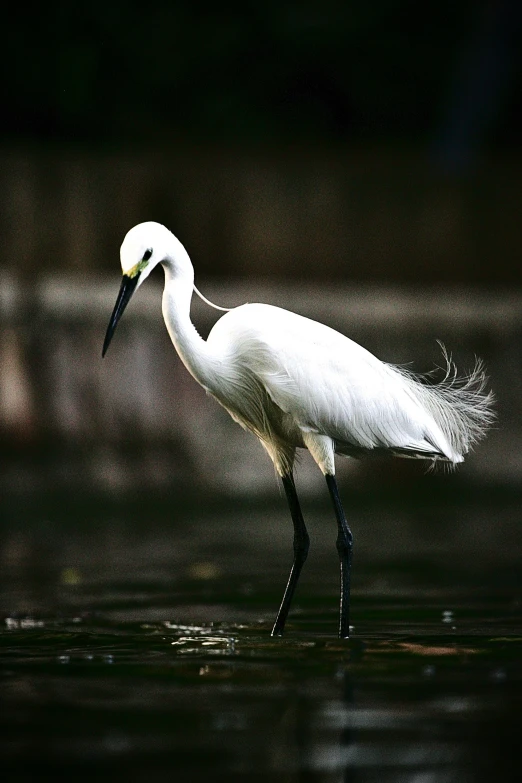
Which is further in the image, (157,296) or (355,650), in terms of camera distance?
(157,296)

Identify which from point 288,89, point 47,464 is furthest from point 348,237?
point 47,464

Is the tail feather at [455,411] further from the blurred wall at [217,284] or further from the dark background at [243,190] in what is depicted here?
the dark background at [243,190]

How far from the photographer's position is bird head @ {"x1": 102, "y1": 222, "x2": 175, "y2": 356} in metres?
7.65

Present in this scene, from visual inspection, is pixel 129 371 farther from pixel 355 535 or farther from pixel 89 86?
pixel 89 86

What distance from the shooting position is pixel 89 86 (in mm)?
22609

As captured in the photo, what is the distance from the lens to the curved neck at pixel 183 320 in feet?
26.2

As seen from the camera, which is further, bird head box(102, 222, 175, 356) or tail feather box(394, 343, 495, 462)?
tail feather box(394, 343, 495, 462)

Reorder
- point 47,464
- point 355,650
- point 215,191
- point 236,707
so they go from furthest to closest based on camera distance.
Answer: point 215,191, point 47,464, point 355,650, point 236,707

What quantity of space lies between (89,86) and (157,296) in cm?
598

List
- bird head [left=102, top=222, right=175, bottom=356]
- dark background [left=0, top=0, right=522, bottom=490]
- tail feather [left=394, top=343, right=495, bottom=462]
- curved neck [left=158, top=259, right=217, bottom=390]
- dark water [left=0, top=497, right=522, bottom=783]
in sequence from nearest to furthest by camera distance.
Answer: dark water [left=0, top=497, right=522, bottom=783]
bird head [left=102, top=222, right=175, bottom=356]
curved neck [left=158, top=259, right=217, bottom=390]
tail feather [left=394, top=343, right=495, bottom=462]
dark background [left=0, top=0, right=522, bottom=490]

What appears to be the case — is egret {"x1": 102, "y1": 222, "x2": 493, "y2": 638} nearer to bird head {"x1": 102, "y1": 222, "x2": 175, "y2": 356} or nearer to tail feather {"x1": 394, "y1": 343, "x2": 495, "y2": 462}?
bird head {"x1": 102, "y1": 222, "x2": 175, "y2": 356}

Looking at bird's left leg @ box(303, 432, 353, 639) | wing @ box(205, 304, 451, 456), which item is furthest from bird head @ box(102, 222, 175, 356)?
bird's left leg @ box(303, 432, 353, 639)

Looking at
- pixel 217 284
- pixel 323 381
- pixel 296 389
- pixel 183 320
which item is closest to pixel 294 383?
pixel 296 389

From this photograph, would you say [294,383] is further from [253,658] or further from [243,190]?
[243,190]
